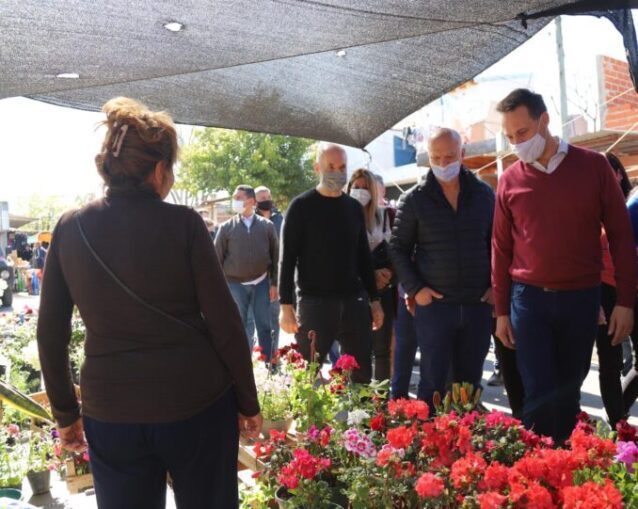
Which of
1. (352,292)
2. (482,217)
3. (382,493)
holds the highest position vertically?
(482,217)

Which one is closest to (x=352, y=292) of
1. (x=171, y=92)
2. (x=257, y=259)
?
(x=171, y=92)

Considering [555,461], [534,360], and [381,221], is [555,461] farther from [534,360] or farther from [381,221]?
[381,221]

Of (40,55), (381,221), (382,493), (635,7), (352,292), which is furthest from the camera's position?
(381,221)

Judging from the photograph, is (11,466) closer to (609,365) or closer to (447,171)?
(447,171)

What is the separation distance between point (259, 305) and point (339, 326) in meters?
3.11

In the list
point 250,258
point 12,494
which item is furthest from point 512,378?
point 250,258

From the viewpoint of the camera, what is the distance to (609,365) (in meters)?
3.71

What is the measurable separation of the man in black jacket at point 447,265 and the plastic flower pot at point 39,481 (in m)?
2.27

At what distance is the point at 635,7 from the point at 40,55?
2.48 meters

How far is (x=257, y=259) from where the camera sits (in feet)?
22.0

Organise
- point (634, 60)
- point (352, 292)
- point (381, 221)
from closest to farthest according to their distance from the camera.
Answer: point (634, 60) < point (352, 292) < point (381, 221)

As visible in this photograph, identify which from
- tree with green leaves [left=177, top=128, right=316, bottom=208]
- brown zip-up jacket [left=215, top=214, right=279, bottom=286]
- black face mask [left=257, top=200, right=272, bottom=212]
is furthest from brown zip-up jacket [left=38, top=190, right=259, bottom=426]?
tree with green leaves [left=177, top=128, right=316, bottom=208]

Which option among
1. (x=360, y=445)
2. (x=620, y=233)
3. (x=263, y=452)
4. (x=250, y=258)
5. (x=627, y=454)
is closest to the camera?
(x=627, y=454)

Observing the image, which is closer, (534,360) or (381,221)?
(534,360)
